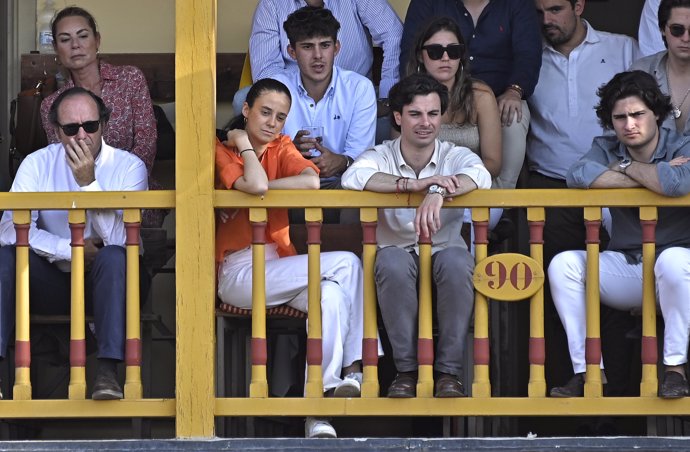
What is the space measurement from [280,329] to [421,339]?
0.93 meters

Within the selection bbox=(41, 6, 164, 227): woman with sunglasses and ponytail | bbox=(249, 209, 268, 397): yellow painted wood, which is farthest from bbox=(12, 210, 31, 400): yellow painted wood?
bbox=(41, 6, 164, 227): woman with sunglasses and ponytail

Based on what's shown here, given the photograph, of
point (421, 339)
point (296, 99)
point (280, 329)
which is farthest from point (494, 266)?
point (296, 99)

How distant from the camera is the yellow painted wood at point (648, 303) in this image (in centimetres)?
652

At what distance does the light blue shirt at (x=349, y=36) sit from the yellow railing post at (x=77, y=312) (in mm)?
1843

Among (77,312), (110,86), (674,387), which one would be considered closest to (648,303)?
(674,387)

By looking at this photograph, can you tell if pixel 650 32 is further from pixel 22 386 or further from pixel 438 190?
pixel 22 386

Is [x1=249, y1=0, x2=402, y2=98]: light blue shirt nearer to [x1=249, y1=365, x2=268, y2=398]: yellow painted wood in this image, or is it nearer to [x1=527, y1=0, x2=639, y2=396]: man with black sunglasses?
[x1=527, y1=0, x2=639, y2=396]: man with black sunglasses

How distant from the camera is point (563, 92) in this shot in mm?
8086

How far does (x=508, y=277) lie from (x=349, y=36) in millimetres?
2352

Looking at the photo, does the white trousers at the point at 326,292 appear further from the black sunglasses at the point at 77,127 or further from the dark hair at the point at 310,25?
the dark hair at the point at 310,25

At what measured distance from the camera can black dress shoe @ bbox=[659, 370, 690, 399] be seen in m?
6.46

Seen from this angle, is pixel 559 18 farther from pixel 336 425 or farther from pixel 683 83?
pixel 336 425

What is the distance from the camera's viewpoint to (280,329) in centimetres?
727

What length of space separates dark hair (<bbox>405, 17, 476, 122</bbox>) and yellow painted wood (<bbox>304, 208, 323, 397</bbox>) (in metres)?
1.34
